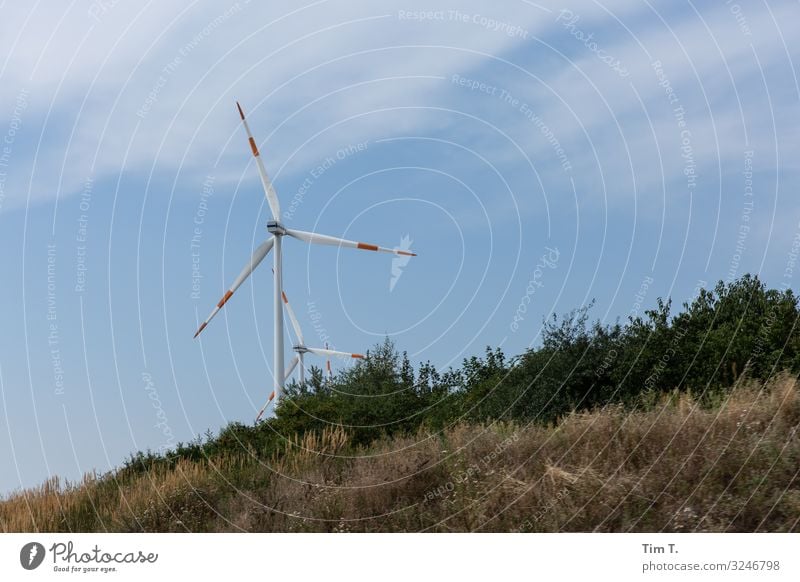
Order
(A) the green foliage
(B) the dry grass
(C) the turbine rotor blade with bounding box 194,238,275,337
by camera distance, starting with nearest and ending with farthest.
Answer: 1. (B) the dry grass
2. (A) the green foliage
3. (C) the turbine rotor blade with bounding box 194,238,275,337

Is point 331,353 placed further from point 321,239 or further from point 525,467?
point 525,467

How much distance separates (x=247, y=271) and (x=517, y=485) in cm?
2034

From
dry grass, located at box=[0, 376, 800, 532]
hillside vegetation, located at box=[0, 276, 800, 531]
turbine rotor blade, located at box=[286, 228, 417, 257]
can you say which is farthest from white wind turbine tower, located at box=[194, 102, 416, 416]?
dry grass, located at box=[0, 376, 800, 532]

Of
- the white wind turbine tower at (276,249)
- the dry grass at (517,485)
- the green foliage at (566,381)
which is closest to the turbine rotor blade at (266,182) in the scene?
the white wind turbine tower at (276,249)

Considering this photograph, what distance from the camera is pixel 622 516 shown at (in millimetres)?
11164

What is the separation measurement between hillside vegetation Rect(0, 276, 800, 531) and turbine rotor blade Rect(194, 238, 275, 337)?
6.52 m

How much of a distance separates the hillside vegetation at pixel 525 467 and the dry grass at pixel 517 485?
3 centimetres

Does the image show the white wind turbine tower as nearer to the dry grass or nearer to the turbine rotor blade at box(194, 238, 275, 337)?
the turbine rotor blade at box(194, 238, 275, 337)

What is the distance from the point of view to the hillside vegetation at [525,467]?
1139cm

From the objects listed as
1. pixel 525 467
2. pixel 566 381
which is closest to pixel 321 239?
pixel 566 381

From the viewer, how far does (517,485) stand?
489 inches

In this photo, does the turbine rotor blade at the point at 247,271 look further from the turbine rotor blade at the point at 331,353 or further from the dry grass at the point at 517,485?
the dry grass at the point at 517,485

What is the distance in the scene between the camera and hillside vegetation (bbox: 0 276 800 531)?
37.4 feet
